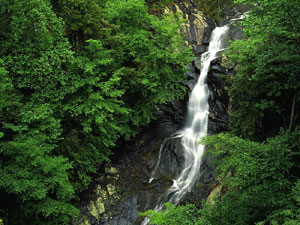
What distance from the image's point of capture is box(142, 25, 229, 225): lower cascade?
13.8 metres

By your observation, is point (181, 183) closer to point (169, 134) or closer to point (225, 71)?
point (169, 134)

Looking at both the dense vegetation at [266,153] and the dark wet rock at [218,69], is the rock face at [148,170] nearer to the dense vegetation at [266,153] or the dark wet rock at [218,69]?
the dark wet rock at [218,69]

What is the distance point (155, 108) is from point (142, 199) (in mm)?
5355

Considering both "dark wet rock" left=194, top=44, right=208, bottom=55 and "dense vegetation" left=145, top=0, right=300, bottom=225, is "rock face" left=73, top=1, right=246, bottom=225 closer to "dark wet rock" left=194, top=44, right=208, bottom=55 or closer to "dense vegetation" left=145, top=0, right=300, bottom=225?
"dark wet rock" left=194, top=44, right=208, bottom=55

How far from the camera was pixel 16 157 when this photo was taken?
9336 mm

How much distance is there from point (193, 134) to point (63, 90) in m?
8.51

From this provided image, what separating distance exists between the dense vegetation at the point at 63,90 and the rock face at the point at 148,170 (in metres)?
1.30

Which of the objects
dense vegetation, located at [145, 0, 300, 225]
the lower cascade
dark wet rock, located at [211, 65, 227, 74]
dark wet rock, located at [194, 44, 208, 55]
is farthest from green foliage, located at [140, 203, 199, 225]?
dark wet rock, located at [194, 44, 208, 55]

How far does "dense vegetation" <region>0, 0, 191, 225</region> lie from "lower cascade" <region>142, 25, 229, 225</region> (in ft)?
10.1

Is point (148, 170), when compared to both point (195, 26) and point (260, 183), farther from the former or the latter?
point (195, 26)

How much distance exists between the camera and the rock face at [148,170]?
12875 mm

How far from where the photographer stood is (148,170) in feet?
49.6

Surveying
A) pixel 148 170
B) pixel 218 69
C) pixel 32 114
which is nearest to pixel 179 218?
pixel 32 114

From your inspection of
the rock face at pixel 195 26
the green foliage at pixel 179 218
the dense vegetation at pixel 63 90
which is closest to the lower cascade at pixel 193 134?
the rock face at pixel 195 26
